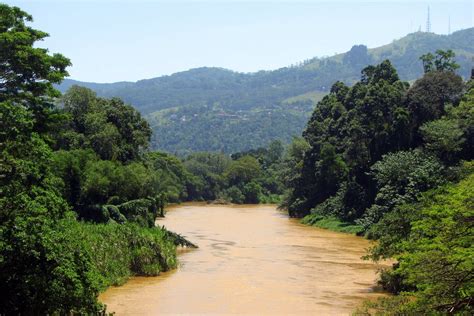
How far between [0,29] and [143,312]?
1431cm


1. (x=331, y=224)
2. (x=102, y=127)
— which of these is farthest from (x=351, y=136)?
(x=102, y=127)

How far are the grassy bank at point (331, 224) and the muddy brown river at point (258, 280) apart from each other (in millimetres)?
1833

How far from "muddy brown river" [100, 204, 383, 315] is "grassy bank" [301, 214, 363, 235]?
183 centimetres

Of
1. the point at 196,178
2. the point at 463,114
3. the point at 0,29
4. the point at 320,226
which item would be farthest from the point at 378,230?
the point at 196,178

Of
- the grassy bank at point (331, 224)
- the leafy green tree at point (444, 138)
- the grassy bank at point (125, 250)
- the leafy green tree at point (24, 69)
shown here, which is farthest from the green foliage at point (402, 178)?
the leafy green tree at point (24, 69)

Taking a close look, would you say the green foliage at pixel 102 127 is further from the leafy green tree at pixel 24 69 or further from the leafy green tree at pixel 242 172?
the leafy green tree at pixel 242 172

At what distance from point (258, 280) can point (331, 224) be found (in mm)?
30753

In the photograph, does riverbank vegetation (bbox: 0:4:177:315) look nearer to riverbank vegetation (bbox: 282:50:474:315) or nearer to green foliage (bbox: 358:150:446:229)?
riverbank vegetation (bbox: 282:50:474:315)

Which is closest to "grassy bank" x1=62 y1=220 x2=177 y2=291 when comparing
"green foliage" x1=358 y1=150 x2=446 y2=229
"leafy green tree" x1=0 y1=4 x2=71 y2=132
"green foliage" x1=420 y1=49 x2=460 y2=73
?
"leafy green tree" x1=0 y1=4 x2=71 y2=132

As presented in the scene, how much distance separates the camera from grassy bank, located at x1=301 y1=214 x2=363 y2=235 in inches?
2319

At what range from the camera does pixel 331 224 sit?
6338 centimetres

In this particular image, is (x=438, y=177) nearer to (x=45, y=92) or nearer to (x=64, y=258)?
(x=45, y=92)

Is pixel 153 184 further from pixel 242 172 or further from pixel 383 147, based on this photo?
pixel 242 172

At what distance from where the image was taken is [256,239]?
176ft
